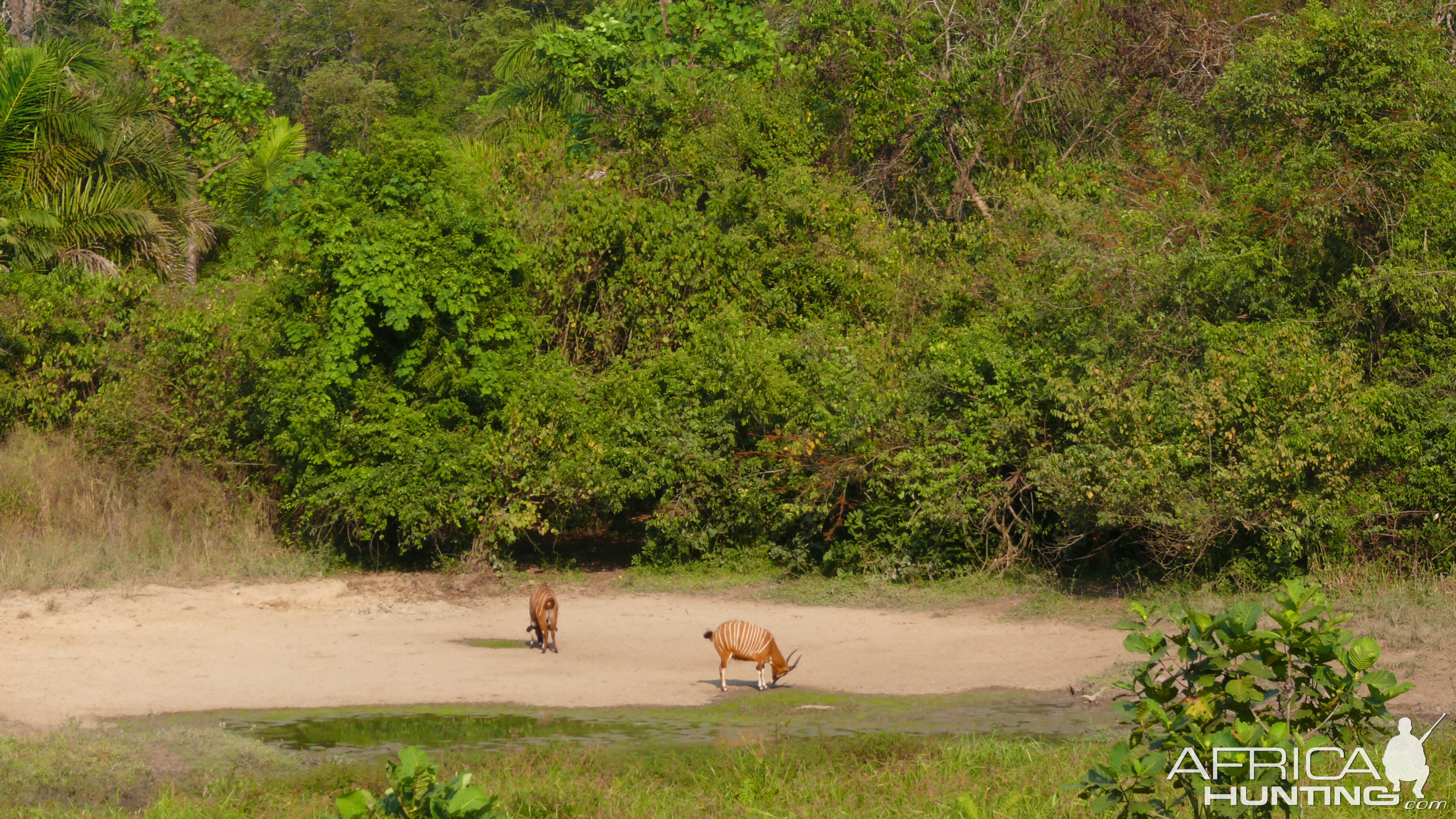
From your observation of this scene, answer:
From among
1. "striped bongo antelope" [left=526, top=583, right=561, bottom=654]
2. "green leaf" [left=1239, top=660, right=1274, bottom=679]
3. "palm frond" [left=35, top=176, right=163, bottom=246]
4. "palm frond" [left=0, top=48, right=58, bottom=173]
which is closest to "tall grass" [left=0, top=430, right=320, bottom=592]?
"palm frond" [left=35, top=176, right=163, bottom=246]

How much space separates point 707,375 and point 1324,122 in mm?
6611

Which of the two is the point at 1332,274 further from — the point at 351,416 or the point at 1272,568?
the point at 351,416

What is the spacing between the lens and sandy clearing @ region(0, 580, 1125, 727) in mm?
9773

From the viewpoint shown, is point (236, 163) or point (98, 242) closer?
point (98, 242)

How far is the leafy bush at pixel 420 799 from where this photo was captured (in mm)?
3582

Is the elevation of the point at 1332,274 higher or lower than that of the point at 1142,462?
higher

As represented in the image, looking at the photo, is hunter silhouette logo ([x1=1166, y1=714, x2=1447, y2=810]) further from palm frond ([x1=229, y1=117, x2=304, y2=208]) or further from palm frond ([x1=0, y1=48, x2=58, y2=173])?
palm frond ([x1=229, y1=117, x2=304, y2=208])

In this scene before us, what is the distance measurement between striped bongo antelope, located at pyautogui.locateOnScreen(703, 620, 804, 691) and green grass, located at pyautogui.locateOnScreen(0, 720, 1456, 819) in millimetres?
1683

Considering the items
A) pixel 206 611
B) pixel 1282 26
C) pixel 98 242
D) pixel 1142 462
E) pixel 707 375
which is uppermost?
pixel 1282 26

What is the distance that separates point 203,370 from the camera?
1529 centimetres

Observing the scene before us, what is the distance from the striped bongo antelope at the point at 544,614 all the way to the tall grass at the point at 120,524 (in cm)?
367

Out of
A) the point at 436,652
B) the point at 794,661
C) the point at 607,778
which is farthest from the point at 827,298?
the point at 607,778

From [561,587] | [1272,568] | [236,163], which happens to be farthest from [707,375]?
[236,163]

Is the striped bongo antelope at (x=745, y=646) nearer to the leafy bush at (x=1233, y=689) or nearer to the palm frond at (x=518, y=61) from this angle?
the leafy bush at (x=1233, y=689)
